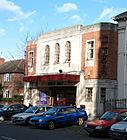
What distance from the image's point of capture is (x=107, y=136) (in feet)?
73.2

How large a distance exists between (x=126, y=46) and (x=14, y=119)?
39.0 feet

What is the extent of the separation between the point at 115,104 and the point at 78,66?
6050 mm

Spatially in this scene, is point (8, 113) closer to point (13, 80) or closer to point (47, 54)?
point (47, 54)

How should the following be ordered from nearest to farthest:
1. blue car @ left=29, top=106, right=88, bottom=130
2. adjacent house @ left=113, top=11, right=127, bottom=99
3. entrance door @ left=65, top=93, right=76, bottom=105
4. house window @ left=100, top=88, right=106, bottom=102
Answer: blue car @ left=29, top=106, right=88, bottom=130 < adjacent house @ left=113, top=11, right=127, bottom=99 < house window @ left=100, top=88, right=106, bottom=102 < entrance door @ left=65, top=93, right=76, bottom=105

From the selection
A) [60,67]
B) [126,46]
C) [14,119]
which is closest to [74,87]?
[60,67]

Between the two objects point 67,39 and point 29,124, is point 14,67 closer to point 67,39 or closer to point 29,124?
point 67,39

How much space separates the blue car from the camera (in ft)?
88.6

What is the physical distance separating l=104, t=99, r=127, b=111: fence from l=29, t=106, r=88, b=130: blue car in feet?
21.0

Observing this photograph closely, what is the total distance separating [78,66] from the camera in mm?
39469

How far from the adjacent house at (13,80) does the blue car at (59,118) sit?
40.5m

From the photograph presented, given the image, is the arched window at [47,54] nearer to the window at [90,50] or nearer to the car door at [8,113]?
the window at [90,50]

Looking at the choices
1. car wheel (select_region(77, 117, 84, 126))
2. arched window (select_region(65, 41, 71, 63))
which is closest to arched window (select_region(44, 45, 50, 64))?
arched window (select_region(65, 41, 71, 63))

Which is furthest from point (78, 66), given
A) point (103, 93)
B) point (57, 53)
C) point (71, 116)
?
point (71, 116)

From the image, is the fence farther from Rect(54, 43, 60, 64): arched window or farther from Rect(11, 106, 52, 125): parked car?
Rect(54, 43, 60, 64): arched window
